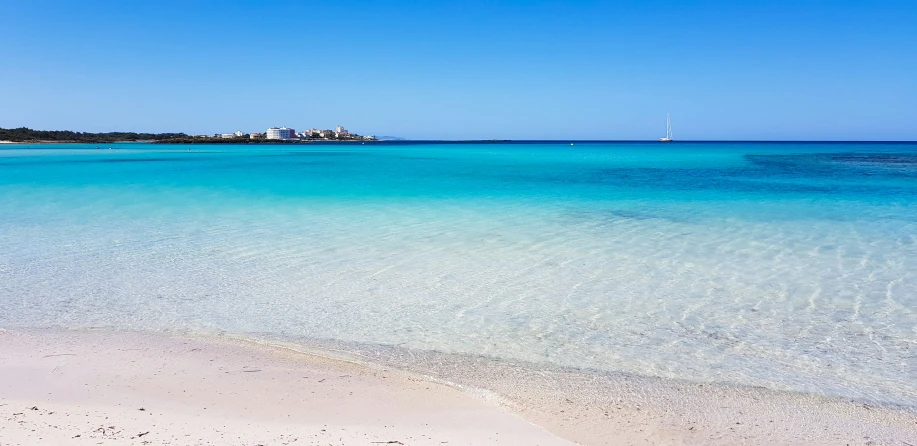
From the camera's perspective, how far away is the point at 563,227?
9.98 metres

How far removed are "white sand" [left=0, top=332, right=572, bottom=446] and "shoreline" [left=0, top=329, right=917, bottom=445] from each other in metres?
0.02

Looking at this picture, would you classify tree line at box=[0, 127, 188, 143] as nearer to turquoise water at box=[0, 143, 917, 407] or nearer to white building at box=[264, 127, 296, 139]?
white building at box=[264, 127, 296, 139]

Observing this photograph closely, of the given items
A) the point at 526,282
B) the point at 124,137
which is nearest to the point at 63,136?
the point at 124,137

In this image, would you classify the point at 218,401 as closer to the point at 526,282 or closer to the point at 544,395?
the point at 544,395

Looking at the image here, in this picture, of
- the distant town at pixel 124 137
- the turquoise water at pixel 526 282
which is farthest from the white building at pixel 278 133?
the turquoise water at pixel 526 282

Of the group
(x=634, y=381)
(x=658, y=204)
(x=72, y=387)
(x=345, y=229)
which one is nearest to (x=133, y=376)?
(x=72, y=387)

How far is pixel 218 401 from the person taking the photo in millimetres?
3408

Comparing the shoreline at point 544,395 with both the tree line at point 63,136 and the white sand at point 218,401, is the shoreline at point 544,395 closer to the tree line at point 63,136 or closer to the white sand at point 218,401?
the white sand at point 218,401

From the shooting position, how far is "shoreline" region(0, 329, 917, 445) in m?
3.16

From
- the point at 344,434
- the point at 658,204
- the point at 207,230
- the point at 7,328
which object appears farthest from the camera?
the point at 658,204

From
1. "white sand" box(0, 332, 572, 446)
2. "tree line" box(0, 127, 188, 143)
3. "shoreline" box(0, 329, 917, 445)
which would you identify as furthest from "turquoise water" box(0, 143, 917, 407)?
"tree line" box(0, 127, 188, 143)

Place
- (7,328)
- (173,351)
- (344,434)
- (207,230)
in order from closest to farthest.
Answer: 1. (344,434)
2. (173,351)
3. (7,328)
4. (207,230)

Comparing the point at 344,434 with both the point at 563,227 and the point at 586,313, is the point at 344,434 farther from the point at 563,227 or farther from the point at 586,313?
the point at 563,227

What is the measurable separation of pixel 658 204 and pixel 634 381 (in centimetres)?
1051
